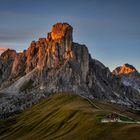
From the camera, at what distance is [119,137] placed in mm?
84125

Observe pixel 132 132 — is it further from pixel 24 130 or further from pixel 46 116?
pixel 46 116

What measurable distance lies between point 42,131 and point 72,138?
170 feet

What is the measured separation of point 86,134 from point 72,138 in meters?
5.46

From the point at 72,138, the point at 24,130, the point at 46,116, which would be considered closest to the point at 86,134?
the point at 72,138

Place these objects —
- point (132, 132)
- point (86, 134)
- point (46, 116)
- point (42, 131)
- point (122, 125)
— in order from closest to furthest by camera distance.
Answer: point (132, 132) → point (122, 125) → point (86, 134) → point (42, 131) → point (46, 116)

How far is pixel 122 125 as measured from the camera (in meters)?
94.2

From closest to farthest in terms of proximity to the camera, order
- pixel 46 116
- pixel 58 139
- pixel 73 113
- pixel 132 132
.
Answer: pixel 132 132
pixel 58 139
pixel 73 113
pixel 46 116

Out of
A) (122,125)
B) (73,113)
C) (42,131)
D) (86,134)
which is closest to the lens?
(122,125)

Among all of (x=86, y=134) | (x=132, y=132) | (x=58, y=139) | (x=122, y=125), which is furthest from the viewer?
(x=58, y=139)

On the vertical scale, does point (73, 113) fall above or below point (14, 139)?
above

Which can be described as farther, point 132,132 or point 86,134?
point 86,134

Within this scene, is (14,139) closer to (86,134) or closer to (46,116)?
(46,116)

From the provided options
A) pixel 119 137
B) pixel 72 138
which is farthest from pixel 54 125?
pixel 119 137

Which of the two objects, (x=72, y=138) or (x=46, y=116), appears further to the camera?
(x=46, y=116)
